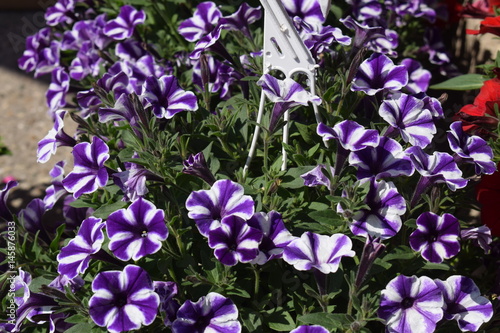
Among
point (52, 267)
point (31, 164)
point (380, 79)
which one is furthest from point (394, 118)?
point (31, 164)

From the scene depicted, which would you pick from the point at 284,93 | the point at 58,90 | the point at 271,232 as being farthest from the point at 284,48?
the point at 58,90

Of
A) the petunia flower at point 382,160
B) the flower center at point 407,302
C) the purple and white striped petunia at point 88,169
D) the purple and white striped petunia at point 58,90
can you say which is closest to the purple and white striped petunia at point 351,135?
the petunia flower at point 382,160

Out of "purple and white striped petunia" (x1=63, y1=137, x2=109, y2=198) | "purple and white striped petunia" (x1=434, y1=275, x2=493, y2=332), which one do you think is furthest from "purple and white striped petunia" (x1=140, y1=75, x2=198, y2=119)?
"purple and white striped petunia" (x1=434, y1=275, x2=493, y2=332)

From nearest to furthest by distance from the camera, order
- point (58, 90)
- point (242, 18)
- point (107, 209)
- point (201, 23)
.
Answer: point (107, 209), point (242, 18), point (201, 23), point (58, 90)

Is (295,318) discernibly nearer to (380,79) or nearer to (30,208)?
(380,79)

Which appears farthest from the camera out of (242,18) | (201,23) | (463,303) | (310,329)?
(201,23)

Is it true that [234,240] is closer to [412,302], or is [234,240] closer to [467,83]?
[412,302]
